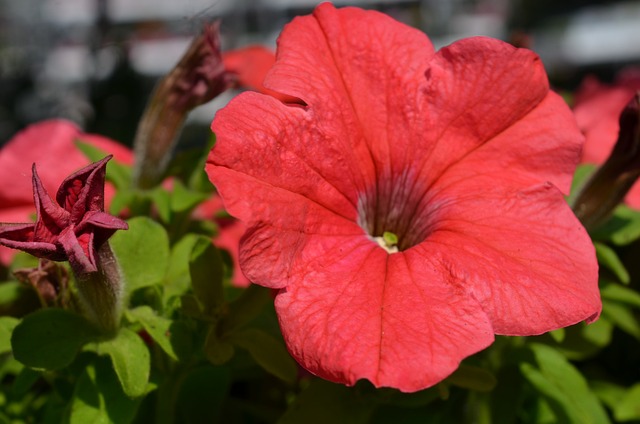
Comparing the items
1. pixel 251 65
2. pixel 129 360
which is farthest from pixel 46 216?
pixel 251 65

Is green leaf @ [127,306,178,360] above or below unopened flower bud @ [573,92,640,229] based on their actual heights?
below

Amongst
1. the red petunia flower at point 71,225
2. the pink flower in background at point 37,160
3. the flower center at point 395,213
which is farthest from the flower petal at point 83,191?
the pink flower in background at point 37,160

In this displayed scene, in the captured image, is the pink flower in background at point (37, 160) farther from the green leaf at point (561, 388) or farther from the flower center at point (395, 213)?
the green leaf at point (561, 388)

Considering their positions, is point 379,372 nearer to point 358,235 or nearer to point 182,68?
point 358,235

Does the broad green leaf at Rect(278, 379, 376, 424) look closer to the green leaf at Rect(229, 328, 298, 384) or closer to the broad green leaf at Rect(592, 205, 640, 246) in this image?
the green leaf at Rect(229, 328, 298, 384)

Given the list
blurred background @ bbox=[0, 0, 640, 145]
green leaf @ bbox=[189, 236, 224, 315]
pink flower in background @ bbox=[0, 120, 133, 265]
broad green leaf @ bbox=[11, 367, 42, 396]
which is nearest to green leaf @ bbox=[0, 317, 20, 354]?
broad green leaf @ bbox=[11, 367, 42, 396]

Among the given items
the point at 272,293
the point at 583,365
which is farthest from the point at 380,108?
the point at 583,365
